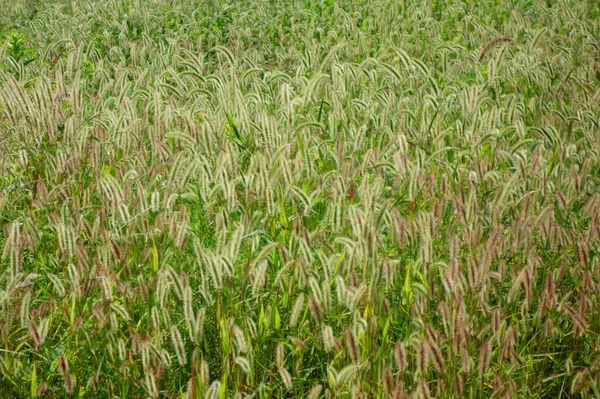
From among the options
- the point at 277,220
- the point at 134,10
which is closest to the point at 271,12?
the point at 134,10

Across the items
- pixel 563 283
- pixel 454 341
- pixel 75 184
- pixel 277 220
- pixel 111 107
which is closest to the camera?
pixel 454 341

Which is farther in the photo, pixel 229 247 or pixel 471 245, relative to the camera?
pixel 471 245

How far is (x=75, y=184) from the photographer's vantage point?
2902 mm

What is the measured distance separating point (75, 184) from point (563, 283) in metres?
1.87

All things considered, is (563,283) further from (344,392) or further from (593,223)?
(344,392)

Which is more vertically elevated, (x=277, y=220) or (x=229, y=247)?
(x=229, y=247)

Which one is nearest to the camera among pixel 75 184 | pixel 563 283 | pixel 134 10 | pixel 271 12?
pixel 563 283

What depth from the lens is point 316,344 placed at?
2.12 m

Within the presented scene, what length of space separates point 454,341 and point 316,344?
41 cm

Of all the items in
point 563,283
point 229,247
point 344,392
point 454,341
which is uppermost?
point 229,247

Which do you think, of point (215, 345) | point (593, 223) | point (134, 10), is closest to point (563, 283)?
point (593, 223)

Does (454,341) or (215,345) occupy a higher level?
(454,341)

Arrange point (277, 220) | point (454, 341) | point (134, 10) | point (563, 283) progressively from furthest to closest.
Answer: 1. point (134, 10)
2. point (563, 283)
3. point (277, 220)
4. point (454, 341)

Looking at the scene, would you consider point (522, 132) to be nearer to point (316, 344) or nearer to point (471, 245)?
point (471, 245)
